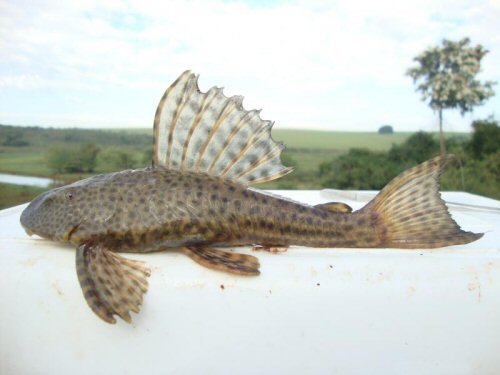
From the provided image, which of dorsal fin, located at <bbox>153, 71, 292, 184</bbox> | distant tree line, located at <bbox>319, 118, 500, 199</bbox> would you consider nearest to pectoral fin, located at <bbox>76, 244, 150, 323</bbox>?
dorsal fin, located at <bbox>153, 71, 292, 184</bbox>

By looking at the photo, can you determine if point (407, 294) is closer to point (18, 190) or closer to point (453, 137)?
point (18, 190)

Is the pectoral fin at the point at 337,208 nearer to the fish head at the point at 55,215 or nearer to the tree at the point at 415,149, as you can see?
the fish head at the point at 55,215

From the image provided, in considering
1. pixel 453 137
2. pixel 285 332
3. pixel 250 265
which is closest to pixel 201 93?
pixel 250 265

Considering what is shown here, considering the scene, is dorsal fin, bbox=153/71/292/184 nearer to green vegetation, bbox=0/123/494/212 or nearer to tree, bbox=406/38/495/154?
green vegetation, bbox=0/123/494/212

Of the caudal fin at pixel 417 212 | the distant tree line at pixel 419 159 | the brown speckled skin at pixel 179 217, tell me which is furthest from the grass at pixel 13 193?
the distant tree line at pixel 419 159

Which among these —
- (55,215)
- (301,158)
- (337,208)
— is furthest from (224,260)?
(301,158)

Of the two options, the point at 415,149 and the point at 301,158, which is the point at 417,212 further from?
the point at 415,149
